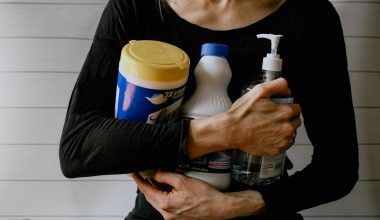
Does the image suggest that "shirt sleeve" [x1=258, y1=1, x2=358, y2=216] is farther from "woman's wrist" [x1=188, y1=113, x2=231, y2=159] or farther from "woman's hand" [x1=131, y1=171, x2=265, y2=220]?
"woman's wrist" [x1=188, y1=113, x2=231, y2=159]

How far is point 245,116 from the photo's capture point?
66cm

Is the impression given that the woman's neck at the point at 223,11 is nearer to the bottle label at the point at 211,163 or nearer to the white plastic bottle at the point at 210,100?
the white plastic bottle at the point at 210,100

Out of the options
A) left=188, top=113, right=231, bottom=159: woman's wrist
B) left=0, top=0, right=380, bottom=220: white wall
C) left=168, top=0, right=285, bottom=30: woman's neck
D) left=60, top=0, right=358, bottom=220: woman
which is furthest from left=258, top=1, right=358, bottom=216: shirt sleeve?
left=0, top=0, right=380, bottom=220: white wall

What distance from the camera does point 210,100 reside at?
673 millimetres

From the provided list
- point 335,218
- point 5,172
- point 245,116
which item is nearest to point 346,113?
point 245,116

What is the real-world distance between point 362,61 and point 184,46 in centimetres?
60

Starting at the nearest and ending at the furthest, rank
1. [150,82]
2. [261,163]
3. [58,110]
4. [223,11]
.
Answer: [150,82]
[261,163]
[223,11]
[58,110]

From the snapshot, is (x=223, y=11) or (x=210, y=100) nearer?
(x=210, y=100)

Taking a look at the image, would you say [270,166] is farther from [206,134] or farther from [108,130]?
[108,130]

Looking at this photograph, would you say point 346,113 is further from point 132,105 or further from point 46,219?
point 46,219

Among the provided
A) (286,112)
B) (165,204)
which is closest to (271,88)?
(286,112)

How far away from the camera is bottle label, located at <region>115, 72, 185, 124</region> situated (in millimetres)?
608

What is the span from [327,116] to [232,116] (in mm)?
257

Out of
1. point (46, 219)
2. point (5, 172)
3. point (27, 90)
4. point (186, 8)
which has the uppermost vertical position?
point (186, 8)
